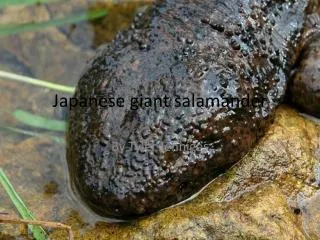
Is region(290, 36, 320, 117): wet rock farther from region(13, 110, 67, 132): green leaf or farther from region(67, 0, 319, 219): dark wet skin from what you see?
region(13, 110, 67, 132): green leaf

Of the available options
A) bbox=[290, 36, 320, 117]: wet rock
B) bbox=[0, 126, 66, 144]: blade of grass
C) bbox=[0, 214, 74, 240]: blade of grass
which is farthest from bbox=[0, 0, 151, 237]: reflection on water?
bbox=[290, 36, 320, 117]: wet rock

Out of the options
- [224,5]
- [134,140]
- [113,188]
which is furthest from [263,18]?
[113,188]

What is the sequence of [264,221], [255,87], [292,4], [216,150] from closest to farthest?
[264,221] < [216,150] < [255,87] < [292,4]

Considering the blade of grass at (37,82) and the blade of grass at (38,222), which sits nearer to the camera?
the blade of grass at (38,222)

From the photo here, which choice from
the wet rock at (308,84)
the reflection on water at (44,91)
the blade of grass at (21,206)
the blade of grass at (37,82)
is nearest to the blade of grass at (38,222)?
the blade of grass at (21,206)

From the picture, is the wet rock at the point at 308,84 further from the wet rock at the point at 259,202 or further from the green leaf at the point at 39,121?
the green leaf at the point at 39,121

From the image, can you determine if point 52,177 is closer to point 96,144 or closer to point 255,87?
point 96,144

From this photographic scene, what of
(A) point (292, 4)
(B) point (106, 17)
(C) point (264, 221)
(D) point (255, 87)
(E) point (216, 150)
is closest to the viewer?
(C) point (264, 221)

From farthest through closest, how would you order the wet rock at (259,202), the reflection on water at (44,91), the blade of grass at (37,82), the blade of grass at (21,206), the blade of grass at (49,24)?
1. the blade of grass at (49,24)
2. the blade of grass at (37,82)
3. the reflection on water at (44,91)
4. the blade of grass at (21,206)
5. the wet rock at (259,202)
